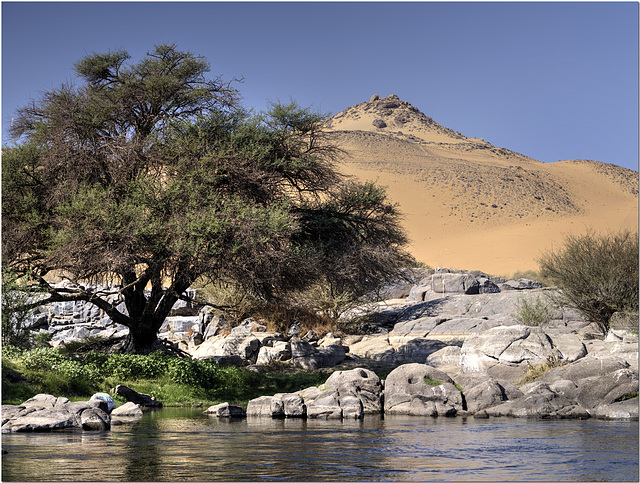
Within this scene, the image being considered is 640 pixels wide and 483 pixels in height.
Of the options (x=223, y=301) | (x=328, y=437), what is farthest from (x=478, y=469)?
(x=223, y=301)

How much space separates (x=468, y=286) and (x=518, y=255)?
3299 centimetres

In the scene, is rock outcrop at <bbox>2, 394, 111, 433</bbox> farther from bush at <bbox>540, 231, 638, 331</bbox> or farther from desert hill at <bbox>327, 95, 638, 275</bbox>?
desert hill at <bbox>327, 95, 638, 275</bbox>

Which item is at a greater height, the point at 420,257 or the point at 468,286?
the point at 420,257

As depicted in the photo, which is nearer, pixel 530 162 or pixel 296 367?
pixel 296 367

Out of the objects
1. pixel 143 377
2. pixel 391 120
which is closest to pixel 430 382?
pixel 143 377

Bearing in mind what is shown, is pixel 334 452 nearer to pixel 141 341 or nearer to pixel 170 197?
pixel 170 197

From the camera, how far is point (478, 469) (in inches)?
360

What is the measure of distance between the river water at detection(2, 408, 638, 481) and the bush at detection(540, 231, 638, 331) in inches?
453

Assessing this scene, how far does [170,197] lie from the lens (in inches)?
794

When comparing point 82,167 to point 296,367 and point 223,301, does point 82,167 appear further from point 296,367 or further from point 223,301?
point 223,301

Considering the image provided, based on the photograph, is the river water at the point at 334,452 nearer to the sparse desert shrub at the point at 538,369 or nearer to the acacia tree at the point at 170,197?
the sparse desert shrub at the point at 538,369

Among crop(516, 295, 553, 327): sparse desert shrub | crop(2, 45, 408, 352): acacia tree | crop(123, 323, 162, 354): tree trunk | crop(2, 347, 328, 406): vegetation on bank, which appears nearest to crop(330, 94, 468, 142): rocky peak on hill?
crop(516, 295, 553, 327): sparse desert shrub

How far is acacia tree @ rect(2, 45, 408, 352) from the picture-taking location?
63.8 feet

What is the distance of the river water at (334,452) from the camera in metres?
8.81
